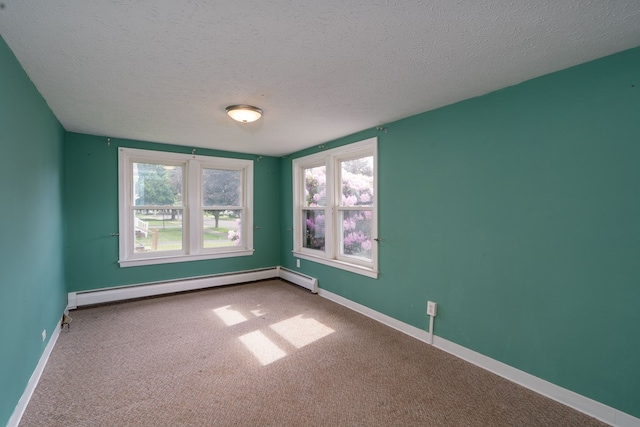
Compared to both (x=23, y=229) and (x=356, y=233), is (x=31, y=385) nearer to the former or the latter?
(x=23, y=229)

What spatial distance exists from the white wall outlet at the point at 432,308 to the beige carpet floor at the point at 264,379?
1.05 ft

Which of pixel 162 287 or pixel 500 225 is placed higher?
pixel 500 225

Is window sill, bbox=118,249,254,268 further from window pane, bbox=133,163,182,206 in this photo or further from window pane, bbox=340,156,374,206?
window pane, bbox=340,156,374,206

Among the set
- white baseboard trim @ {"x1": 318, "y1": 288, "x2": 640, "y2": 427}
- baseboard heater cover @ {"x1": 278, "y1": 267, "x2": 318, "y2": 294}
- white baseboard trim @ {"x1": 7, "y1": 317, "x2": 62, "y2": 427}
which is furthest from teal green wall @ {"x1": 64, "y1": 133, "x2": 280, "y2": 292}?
white baseboard trim @ {"x1": 318, "y1": 288, "x2": 640, "y2": 427}

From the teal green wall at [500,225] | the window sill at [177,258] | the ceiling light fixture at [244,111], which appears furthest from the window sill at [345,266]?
the ceiling light fixture at [244,111]

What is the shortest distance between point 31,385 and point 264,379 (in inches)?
64.4

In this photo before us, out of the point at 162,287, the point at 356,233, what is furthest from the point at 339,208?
the point at 162,287

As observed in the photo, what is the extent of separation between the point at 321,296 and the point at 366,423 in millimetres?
2551

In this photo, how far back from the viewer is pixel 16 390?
5.98 feet

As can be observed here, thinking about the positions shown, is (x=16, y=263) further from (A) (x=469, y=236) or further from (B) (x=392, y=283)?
(A) (x=469, y=236)

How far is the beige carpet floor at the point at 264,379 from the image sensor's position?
187 centimetres

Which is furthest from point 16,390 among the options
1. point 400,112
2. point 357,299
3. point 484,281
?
point 400,112

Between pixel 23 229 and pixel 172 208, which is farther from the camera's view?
pixel 172 208

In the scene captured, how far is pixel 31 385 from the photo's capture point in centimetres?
209
